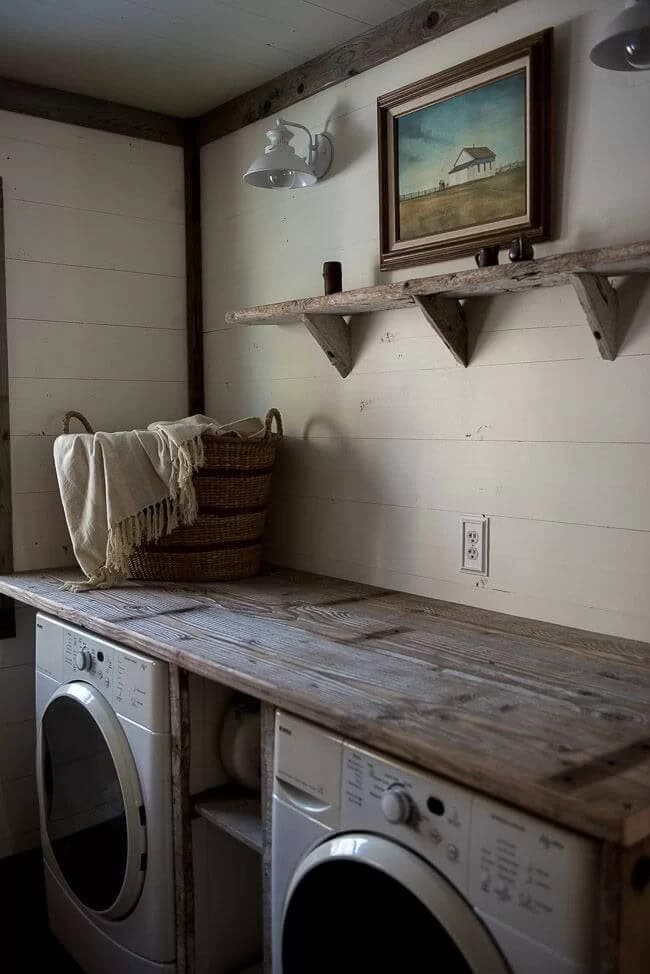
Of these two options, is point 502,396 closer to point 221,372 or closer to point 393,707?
point 393,707

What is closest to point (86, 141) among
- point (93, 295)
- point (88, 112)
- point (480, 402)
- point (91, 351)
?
point (88, 112)

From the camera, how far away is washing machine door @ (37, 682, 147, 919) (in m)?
1.73

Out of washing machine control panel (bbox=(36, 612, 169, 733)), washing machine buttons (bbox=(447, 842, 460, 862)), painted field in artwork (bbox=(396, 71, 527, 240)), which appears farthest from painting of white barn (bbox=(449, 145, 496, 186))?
washing machine buttons (bbox=(447, 842, 460, 862))

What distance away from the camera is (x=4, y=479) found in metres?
2.36

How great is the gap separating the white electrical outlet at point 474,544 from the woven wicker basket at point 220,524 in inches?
22.6

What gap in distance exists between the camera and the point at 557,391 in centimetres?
170

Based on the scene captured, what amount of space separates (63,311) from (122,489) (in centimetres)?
69

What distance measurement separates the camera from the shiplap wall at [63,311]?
2.38 meters

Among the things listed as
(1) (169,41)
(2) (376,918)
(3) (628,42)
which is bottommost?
(2) (376,918)

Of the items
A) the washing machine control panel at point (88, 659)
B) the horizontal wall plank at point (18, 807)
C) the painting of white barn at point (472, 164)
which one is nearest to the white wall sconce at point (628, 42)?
the painting of white barn at point (472, 164)

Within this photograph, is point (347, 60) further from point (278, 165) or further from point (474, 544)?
point (474, 544)

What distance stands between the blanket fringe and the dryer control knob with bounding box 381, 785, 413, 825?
3.52 feet

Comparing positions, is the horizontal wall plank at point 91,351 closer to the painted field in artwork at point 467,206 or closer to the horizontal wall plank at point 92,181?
the horizontal wall plank at point 92,181

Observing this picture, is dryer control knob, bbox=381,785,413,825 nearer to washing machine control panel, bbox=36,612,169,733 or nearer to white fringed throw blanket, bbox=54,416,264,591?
washing machine control panel, bbox=36,612,169,733
